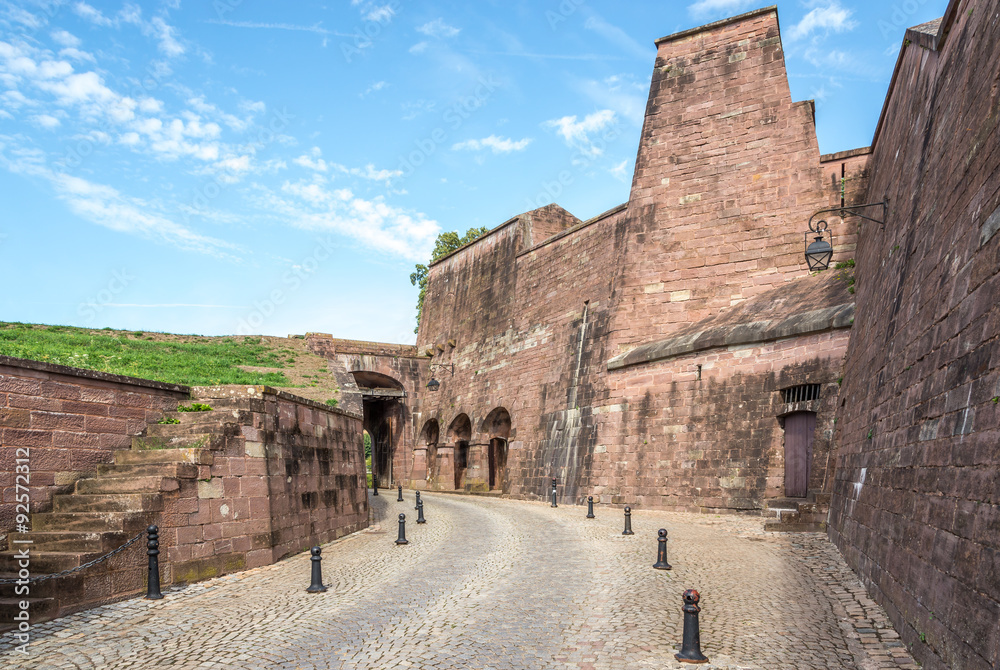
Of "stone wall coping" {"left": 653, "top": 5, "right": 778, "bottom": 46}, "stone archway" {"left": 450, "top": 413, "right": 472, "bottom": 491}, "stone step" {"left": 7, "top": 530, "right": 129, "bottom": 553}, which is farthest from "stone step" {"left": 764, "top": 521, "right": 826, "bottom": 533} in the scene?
"stone archway" {"left": 450, "top": 413, "right": 472, "bottom": 491}

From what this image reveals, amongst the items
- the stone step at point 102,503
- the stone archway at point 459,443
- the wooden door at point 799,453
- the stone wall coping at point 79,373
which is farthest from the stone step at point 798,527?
the stone archway at point 459,443

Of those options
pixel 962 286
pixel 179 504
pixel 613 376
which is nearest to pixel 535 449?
pixel 613 376

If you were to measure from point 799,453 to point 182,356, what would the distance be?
1547 cm

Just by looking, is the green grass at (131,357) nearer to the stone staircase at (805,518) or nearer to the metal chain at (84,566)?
the metal chain at (84,566)

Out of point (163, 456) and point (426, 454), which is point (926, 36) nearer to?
point (163, 456)

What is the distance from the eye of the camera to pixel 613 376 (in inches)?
765

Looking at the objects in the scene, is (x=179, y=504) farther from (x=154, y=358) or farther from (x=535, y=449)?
(x=535, y=449)

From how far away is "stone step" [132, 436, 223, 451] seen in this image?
30.0 ft

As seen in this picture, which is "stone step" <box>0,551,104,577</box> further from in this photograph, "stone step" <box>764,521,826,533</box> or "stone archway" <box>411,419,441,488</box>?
"stone archway" <box>411,419,441,488</box>

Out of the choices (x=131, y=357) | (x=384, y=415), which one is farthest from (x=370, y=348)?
(x=131, y=357)

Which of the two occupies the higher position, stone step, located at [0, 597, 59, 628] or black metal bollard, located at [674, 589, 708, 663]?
black metal bollard, located at [674, 589, 708, 663]

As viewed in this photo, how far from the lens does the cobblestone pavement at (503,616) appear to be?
5.46 meters

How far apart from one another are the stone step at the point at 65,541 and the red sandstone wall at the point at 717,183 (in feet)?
47.5

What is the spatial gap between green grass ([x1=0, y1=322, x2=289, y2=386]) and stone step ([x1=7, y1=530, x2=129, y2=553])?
376cm
